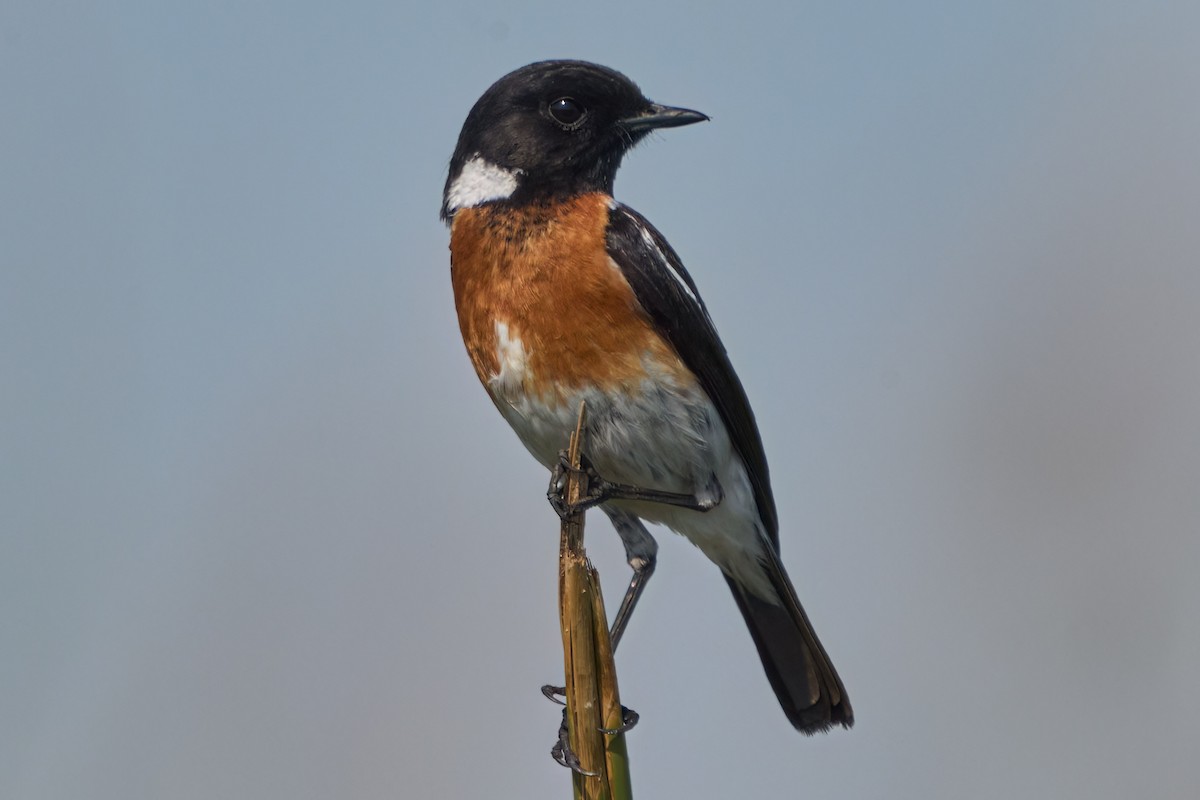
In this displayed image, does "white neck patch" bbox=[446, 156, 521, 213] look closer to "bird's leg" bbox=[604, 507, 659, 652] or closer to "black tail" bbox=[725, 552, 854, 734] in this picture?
"bird's leg" bbox=[604, 507, 659, 652]

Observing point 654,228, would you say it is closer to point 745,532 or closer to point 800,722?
point 745,532

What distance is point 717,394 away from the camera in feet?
15.8

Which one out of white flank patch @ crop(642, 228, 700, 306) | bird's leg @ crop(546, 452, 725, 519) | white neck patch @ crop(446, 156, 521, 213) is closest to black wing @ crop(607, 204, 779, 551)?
white flank patch @ crop(642, 228, 700, 306)

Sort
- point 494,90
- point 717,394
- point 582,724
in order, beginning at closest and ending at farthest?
point 582,724
point 717,394
point 494,90

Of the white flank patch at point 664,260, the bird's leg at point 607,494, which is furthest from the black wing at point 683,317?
the bird's leg at point 607,494

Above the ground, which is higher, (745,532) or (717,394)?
(717,394)

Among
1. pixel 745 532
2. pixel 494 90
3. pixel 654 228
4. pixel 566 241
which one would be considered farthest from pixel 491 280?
pixel 745 532

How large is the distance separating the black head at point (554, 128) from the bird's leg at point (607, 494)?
111cm

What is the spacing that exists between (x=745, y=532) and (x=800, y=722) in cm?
76

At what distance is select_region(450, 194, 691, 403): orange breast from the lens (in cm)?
438

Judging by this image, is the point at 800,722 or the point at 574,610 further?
the point at 800,722

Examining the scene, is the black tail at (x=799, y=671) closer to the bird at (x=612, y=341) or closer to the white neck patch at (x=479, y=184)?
the bird at (x=612, y=341)

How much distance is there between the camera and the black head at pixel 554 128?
4.96 metres

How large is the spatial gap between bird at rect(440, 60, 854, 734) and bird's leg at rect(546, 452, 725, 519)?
0.04ft
